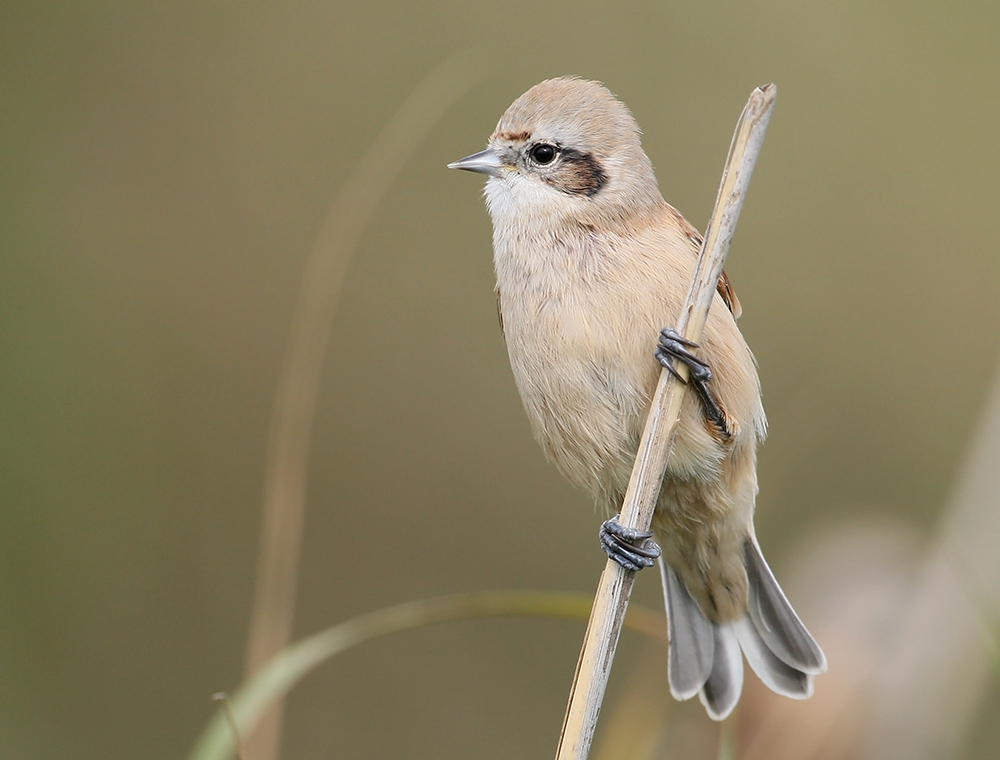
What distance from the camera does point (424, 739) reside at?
488cm

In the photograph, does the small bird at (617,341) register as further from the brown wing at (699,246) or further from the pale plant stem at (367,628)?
the pale plant stem at (367,628)

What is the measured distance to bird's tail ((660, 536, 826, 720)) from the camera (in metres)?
2.76

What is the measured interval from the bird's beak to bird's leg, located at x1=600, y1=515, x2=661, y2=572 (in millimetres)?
1033

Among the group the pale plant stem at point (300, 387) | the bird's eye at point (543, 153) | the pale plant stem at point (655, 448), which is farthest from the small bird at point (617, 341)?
the pale plant stem at point (300, 387)

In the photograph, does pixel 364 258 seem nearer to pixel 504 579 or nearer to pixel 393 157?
pixel 504 579

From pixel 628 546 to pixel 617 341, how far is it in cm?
51

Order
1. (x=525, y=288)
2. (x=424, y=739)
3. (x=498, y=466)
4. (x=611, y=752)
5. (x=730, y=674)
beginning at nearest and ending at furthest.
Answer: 1. (x=611, y=752)
2. (x=525, y=288)
3. (x=730, y=674)
4. (x=424, y=739)
5. (x=498, y=466)

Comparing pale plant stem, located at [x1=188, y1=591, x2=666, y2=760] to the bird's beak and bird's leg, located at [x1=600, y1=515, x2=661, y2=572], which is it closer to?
bird's leg, located at [x1=600, y1=515, x2=661, y2=572]

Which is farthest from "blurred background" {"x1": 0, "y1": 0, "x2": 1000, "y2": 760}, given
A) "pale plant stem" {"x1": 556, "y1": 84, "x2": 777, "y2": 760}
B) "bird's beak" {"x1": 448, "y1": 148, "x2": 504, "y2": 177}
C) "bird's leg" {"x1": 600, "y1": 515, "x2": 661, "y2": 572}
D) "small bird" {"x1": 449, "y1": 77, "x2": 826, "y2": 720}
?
"pale plant stem" {"x1": 556, "y1": 84, "x2": 777, "y2": 760}

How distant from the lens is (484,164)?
8.82 feet

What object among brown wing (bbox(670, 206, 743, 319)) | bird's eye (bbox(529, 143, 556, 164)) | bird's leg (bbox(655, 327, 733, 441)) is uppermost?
bird's eye (bbox(529, 143, 556, 164))

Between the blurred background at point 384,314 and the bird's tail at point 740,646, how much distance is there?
64.2 inches

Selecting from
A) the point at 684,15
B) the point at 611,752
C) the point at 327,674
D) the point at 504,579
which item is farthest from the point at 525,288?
the point at 684,15

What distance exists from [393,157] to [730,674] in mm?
1757
